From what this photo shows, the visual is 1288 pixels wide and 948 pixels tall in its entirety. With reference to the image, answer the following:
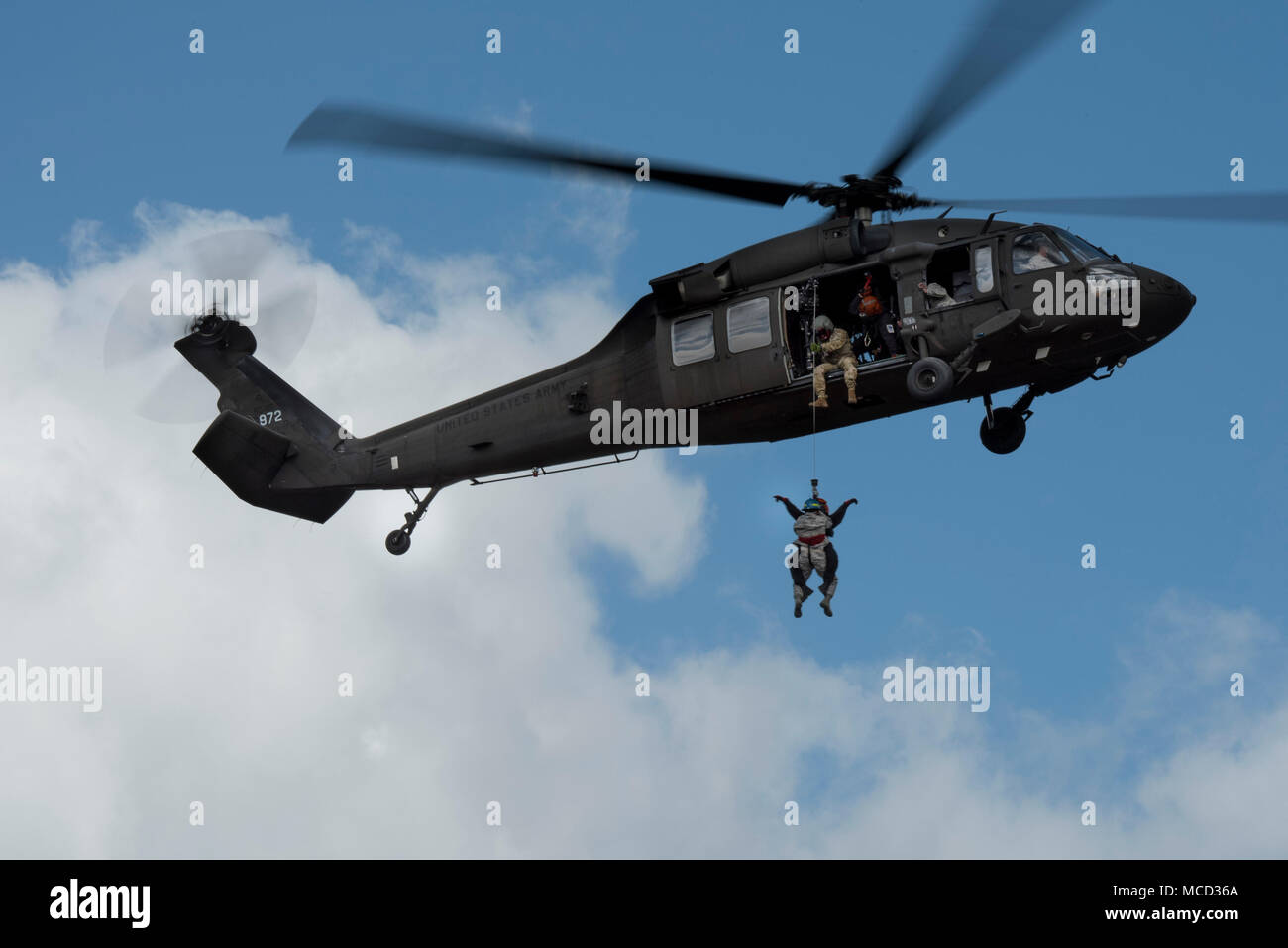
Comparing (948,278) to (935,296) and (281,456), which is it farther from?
(281,456)

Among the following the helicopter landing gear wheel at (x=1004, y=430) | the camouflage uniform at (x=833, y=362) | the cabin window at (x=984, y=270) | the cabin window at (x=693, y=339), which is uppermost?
the cabin window at (x=984, y=270)

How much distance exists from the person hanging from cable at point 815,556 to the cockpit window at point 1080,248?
490 centimetres

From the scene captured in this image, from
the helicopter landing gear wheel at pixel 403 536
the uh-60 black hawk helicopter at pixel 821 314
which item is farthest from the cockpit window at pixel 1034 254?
the helicopter landing gear wheel at pixel 403 536

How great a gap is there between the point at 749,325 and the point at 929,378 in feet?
9.85

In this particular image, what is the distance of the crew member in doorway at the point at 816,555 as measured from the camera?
2458 cm

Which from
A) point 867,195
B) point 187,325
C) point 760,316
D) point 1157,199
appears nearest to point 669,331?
point 760,316

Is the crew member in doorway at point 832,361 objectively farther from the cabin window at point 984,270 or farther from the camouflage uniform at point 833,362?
the cabin window at point 984,270

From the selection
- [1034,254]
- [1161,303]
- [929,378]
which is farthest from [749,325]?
[1161,303]

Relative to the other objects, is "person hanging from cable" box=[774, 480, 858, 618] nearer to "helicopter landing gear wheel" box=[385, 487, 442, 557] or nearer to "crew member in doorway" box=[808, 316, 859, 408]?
A: "crew member in doorway" box=[808, 316, 859, 408]

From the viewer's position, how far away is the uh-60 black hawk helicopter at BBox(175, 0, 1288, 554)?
23.9 m

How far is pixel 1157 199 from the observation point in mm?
22891

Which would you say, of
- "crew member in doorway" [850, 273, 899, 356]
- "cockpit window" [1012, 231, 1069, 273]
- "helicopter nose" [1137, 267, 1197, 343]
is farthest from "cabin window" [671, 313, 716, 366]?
"helicopter nose" [1137, 267, 1197, 343]

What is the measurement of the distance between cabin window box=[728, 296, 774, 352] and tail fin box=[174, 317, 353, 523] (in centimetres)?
849

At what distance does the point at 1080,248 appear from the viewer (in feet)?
80.1
